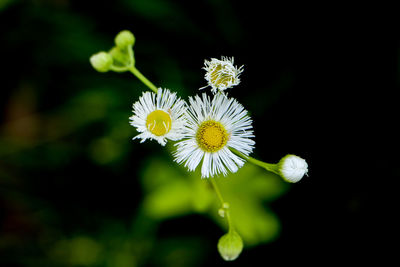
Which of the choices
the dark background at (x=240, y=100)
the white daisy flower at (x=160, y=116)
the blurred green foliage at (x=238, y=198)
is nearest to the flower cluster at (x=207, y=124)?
the white daisy flower at (x=160, y=116)

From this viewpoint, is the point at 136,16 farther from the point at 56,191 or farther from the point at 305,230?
the point at 305,230

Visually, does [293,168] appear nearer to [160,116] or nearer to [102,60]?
[160,116]

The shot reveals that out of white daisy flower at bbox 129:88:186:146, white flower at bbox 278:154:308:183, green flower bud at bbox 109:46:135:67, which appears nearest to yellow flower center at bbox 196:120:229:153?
white daisy flower at bbox 129:88:186:146

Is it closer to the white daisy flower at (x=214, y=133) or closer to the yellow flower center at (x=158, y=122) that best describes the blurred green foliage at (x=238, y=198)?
the white daisy flower at (x=214, y=133)

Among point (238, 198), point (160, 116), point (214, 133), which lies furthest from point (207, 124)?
point (238, 198)

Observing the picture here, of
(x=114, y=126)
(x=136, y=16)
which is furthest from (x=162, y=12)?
(x=114, y=126)

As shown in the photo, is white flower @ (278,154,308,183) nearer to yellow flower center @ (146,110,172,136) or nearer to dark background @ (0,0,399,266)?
yellow flower center @ (146,110,172,136)
